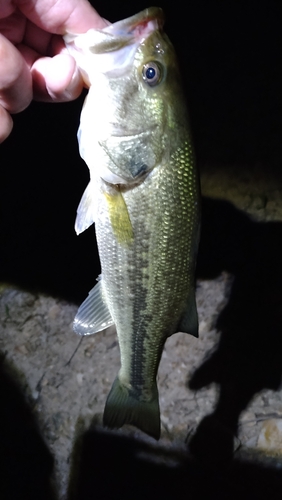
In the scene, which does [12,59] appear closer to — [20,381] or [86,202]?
[86,202]

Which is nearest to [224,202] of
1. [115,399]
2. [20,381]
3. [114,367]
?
[114,367]

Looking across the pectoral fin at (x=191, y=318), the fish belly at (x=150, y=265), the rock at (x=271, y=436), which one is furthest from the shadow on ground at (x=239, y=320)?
the pectoral fin at (x=191, y=318)

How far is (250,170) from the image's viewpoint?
2.24 meters

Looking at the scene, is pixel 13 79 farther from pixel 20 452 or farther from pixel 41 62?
pixel 20 452

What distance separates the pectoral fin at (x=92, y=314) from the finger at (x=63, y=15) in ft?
2.21

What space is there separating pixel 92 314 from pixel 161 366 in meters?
1.08

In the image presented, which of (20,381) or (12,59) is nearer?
(12,59)

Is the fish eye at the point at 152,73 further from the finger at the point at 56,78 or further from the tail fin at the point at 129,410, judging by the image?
the tail fin at the point at 129,410

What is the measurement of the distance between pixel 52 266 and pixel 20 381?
24.1 inches

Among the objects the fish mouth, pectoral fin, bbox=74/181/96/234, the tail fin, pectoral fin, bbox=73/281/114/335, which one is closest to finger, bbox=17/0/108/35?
the fish mouth

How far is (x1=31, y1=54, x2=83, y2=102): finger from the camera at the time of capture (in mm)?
979

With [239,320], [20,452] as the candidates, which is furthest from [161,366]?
[20,452]

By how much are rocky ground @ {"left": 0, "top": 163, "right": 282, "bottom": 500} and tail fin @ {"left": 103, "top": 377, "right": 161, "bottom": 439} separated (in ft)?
2.51

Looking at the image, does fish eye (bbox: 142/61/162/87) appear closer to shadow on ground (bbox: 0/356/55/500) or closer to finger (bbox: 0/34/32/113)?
finger (bbox: 0/34/32/113)
